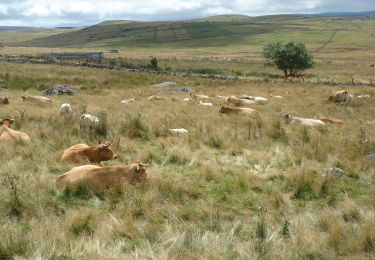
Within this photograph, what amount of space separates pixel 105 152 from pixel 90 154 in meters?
0.34

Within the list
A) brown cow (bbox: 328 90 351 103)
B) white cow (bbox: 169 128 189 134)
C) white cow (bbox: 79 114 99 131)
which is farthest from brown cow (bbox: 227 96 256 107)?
white cow (bbox: 79 114 99 131)

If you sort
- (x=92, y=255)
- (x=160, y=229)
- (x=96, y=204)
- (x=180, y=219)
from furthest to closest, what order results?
(x=96, y=204) < (x=180, y=219) < (x=160, y=229) < (x=92, y=255)

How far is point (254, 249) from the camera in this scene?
18.7 ft

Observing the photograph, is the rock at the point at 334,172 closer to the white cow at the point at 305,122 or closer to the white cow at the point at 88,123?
the white cow at the point at 305,122

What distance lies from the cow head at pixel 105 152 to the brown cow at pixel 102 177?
165 cm

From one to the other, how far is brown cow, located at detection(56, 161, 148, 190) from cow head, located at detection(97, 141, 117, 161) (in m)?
1.65

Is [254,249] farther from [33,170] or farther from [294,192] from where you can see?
[33,170]

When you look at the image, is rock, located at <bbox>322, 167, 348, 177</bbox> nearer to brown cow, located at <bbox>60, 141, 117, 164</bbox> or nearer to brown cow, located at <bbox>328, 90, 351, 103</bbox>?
brown cow, located at <bbox>60, 141, 117, 164</bbox>

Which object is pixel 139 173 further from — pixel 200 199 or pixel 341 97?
pixel 341 97

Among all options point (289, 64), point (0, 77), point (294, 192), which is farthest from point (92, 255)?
point (289, 64)

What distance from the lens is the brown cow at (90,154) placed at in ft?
33.0

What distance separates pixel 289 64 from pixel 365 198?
5339cm

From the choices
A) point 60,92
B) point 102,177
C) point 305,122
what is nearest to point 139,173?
point 102,177

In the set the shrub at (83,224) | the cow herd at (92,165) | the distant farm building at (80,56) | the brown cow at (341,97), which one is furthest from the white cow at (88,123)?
the distant farm building at (80,56)
